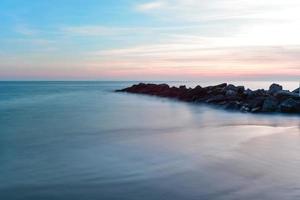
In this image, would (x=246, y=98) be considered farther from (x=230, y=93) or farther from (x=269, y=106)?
(x=269, y=106)

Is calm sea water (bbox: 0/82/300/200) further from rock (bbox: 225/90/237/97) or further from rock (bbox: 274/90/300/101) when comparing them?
rock (bbox: 225/90/237/97)

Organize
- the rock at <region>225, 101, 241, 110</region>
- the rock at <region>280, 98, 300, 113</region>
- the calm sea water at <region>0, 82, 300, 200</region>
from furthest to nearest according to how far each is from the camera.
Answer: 1. the rock at <region>225, 101, 241, 110</region>
2. the rock at <region>280, 98, 300, 113</region>
3. the calm sea water at <region>0, 82, 300, 200</region>

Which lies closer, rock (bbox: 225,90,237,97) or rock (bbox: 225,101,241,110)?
rock (bbox: 225,101,241,110)

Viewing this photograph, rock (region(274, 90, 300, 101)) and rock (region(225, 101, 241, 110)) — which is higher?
rock (region(274, 90, 300, 101))

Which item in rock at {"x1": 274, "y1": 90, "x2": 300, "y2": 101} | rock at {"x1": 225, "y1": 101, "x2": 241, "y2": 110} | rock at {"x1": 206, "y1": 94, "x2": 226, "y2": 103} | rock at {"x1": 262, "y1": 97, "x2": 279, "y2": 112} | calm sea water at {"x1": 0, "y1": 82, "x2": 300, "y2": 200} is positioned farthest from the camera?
rock at {"x1": 206, "y1": 94, "x2": 226, "y2": 103}

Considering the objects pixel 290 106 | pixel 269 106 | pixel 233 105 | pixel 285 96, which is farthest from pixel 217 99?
pixel 290 106

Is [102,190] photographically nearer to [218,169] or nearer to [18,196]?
[18,196]

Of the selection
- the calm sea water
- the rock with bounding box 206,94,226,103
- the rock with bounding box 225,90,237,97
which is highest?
the rock with bounding box 225,90,237,97

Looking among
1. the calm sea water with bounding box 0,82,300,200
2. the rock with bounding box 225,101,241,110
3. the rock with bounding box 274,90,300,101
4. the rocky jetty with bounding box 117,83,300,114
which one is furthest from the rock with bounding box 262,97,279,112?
the calm sea water with bounding box 0,82,300,200

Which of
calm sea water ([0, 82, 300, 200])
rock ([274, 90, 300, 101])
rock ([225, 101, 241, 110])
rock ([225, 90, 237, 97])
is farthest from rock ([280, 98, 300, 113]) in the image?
rock ([225, 90, 237, 97])
